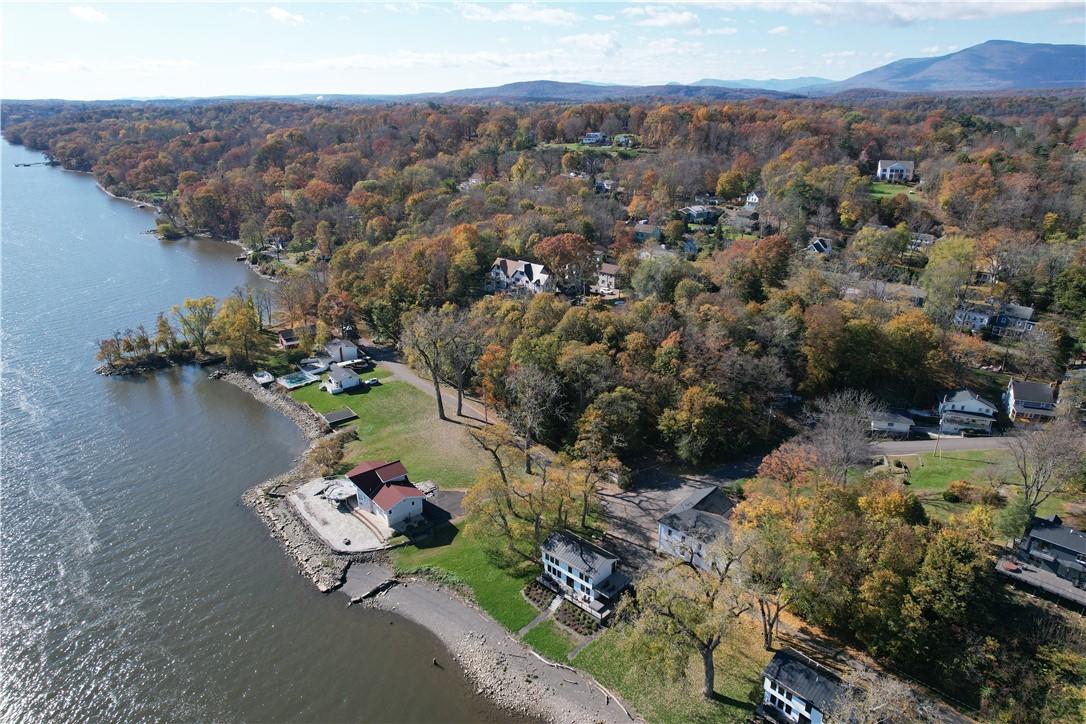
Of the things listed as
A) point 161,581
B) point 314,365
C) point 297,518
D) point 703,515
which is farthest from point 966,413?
point 314,365

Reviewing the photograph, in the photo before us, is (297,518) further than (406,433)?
No

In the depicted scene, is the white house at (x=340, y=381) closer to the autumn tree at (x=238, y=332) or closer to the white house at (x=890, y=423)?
the autumn tree at (x=238, y=332)

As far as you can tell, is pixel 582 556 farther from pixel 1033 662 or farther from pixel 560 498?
pixel 1033 662

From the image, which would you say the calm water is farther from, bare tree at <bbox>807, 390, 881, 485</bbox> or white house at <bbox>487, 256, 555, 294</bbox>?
white house at <bbox>487, 256, 555, 294</bbox>

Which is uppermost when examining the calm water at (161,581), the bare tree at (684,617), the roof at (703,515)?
the bare tree at (684,617)

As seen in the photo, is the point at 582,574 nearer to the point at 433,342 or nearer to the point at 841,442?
the point at 841,442

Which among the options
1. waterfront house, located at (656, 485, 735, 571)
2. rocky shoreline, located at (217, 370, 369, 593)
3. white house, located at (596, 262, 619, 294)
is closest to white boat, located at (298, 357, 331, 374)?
rocky shoreline, located at (217, 370, 369, 593)

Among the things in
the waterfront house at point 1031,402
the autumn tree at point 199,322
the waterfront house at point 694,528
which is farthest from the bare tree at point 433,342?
the waterfront house at point 1031,402
